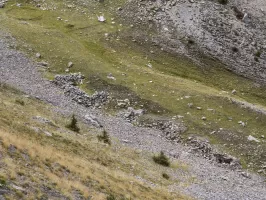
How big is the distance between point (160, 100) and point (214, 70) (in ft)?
56.6

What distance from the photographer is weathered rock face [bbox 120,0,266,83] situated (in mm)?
62969

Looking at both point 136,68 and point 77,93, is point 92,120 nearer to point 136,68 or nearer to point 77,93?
point 77,93

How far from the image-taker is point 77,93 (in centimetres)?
4712

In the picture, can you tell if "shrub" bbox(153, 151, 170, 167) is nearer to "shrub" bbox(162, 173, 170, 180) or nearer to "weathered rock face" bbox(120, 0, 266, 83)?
"shrub" bbox(162, 173, 170, 180)

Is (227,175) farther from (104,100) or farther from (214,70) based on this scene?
(214,70)

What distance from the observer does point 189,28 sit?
65250 mm

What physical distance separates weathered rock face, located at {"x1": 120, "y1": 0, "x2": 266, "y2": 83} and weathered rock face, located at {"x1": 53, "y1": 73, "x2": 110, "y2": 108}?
19.6 meters

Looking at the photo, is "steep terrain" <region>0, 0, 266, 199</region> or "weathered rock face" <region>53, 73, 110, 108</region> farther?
"weathered rock face" <region>53, 73, 110, 108</region>

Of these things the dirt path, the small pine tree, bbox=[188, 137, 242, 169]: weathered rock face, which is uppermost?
the small pine tree

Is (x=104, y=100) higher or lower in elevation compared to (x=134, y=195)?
lower

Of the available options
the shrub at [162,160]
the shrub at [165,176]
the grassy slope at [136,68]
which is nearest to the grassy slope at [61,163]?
the shrub at [165,176]

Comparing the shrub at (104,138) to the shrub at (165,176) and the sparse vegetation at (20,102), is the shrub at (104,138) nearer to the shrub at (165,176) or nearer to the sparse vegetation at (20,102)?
the shrub at (165,176)

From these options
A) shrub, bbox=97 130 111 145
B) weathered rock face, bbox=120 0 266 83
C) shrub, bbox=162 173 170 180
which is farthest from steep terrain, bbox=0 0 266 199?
Answer: weathered rock face, bbox=120 0 266 83

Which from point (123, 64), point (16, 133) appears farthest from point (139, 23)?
point (16, 133)
